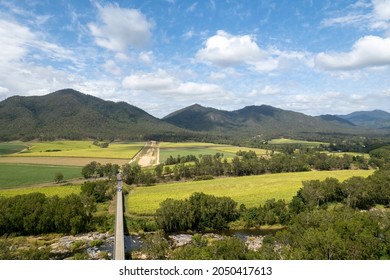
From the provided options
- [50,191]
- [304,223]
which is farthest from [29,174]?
[304,223]

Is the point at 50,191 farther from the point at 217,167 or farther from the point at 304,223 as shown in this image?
the point at 304,223

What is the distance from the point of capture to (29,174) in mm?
Answer: 121938

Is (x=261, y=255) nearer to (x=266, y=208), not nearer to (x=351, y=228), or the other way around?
(x=351, y=228)

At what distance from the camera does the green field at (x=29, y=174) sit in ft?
358

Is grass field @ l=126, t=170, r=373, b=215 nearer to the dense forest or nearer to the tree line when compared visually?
the dense forest

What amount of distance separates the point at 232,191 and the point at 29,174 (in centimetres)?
8460

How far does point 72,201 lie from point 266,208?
48419mm

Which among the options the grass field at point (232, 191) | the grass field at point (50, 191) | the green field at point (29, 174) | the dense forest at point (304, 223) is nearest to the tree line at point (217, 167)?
the green field at point (29, 174)

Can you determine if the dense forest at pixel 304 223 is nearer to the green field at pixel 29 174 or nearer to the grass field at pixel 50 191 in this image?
the grass field at pixel 50 191

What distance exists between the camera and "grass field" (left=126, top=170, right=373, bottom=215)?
8464cm

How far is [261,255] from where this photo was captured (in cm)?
3756

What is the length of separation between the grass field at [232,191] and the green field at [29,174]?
39.7 metres

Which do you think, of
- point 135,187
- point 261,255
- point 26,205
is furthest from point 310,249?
point 135,187

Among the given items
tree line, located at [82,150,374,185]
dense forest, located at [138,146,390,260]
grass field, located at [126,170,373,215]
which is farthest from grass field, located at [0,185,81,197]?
dense forest, located at [138,146,390,260]
